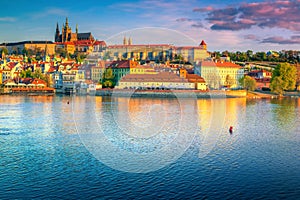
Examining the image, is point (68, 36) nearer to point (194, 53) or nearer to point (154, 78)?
point (194, 53)

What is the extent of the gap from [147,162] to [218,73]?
168ft

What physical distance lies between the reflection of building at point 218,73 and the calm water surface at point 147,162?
3958cm

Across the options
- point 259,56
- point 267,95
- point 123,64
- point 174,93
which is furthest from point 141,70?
point 259,56

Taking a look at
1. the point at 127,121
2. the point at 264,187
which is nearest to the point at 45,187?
the point at 264,187

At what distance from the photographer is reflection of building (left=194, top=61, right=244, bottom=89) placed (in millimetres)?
57281

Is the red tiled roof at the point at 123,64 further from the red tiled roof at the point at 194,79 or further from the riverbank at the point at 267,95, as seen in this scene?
the riverbank at the point at 267,95

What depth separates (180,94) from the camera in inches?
1960

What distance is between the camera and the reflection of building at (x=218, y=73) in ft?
188

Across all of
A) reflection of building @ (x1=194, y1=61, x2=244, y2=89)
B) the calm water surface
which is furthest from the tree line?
the calm water surface

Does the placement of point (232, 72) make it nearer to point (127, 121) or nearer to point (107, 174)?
point (127, 121)

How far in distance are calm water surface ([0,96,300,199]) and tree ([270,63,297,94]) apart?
29.6m

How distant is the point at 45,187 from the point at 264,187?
465 centimetres

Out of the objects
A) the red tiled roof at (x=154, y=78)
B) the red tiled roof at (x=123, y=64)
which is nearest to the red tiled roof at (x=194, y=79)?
the red tiled roof at (x=154, y=78)

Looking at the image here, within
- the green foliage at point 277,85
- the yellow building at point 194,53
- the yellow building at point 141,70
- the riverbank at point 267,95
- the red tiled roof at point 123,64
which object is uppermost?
the yellow building at point 194,53
